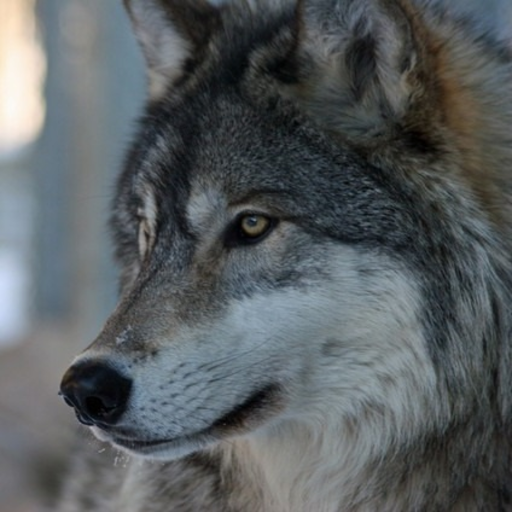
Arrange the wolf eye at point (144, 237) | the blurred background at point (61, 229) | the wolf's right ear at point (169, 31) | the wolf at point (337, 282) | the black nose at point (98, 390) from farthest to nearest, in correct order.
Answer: the blurred background at point (61, 229)
the wolf's right ear at point (169, 31)
the wolf eye at point (144, 237)
the wolf at point (337, 282)
the black nose at point (98, 390)

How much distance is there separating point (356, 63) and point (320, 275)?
21.5 inches

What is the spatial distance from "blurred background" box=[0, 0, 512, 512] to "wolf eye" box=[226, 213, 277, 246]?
166 cm

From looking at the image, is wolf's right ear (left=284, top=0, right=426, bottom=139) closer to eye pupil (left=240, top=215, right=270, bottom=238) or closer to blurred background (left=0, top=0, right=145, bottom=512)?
eye pupil (left=240, top=215, right=270, bottom=238)

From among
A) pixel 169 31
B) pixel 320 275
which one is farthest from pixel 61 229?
pixel 320 275

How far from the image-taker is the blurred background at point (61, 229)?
17.4 ft

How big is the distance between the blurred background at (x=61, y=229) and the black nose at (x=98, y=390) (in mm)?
1971

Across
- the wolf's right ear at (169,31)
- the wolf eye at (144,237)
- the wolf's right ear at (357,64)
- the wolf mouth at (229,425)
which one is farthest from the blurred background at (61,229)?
the wolf mouth at (229,425)

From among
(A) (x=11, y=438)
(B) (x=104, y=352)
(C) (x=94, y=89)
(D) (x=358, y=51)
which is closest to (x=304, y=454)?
(B) (x=104, y=352)

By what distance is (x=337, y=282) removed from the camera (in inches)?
113

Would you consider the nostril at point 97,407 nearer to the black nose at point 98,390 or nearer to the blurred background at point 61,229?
the black nose at point 98,390

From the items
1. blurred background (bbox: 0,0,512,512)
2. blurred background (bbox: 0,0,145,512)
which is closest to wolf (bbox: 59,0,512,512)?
blurred background (bbox: 0,0,512,512)

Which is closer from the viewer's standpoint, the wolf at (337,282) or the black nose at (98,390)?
the black nose at (98,390)

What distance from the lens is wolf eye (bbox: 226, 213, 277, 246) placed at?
2932 mm

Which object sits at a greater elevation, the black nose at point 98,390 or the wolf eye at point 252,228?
the wolf eye at point 252,228
